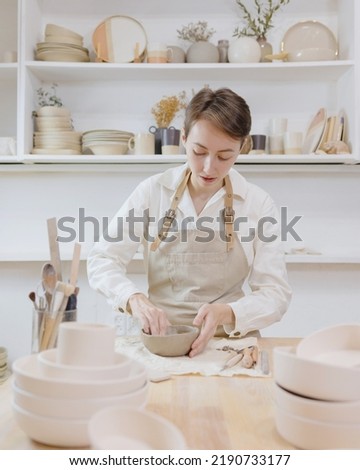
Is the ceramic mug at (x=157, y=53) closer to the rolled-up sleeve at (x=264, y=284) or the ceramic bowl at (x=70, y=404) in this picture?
the rolled-up sleeve at (x=264, y=284)

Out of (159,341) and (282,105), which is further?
(282,105)

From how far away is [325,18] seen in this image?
3.04 meters

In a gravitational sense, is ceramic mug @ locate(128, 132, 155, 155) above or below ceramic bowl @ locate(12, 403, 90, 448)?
above

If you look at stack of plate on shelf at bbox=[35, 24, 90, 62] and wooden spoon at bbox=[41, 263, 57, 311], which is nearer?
wooden spoon at bbox=[41, 263, 57, 311]

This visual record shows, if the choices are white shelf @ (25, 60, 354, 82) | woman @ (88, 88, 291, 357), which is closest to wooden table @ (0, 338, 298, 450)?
woman @ (88, 88, 291, 357)

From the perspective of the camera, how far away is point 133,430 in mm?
665

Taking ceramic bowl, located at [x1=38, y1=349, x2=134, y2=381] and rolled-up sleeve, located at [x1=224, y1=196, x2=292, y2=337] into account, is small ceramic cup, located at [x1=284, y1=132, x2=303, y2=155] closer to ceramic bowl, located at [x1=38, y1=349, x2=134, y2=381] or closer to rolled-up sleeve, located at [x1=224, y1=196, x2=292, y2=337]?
rolled-up sleeve, located at [x1=224, y1=196, x2=292, y2=337]

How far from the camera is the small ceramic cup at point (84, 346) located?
77 centimetres

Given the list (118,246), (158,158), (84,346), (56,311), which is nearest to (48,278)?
(56,311)

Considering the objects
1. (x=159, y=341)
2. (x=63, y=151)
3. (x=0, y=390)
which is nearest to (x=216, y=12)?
(x=63, y=151)

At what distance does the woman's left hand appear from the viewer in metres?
1.39

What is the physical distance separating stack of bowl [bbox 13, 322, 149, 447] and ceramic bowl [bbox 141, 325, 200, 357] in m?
0.55

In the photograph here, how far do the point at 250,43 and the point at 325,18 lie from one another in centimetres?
52
